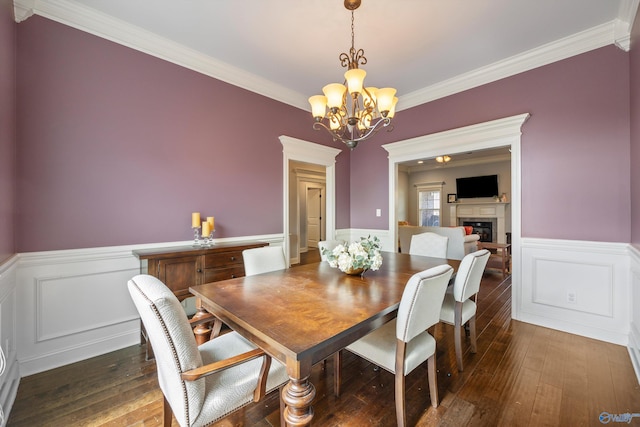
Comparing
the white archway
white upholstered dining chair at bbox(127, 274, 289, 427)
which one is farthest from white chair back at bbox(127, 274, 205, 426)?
the white archway

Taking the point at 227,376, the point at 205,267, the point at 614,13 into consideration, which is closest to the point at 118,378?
the point at 205,267

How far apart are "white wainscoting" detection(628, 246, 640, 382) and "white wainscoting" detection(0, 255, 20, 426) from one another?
14.0 feet

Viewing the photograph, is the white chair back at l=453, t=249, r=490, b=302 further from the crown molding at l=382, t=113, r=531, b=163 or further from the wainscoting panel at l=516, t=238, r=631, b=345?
the crown molding at l=382, t=113, r=531, b=163

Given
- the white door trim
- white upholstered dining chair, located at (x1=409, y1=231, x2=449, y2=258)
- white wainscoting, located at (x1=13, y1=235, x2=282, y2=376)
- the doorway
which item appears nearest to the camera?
white wainscoting, located at (x1=13, y1=235, x2=282, y2=376)

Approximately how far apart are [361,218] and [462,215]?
4.95 m

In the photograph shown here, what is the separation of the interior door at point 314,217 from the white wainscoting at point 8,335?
6.73m

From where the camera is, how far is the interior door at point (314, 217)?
27.4 ft

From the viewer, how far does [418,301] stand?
132 cm

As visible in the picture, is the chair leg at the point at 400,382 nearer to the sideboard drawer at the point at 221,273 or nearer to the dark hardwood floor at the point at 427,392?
the dark hardwood floor at the point at 427,392

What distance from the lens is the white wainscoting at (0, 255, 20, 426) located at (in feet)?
5.24

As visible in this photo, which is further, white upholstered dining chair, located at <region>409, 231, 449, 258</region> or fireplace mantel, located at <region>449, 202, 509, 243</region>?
fireplace mantel, located at <region>449, 202, 509, 243</region>

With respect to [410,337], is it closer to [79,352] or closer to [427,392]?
[427,392]

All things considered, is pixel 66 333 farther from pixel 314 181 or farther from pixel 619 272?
pixel 314 181

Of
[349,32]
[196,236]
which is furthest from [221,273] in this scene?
[349,32]
